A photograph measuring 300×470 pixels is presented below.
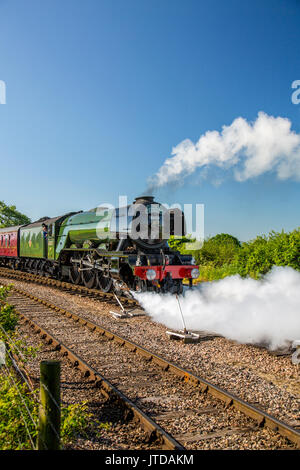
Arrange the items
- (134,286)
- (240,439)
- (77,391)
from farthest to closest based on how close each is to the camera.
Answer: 1. (134,286)
2. (77,391)
3. (240,439)

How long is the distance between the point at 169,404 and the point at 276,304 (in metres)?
4.17

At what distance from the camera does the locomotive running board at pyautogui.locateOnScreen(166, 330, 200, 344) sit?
6961 millimetres

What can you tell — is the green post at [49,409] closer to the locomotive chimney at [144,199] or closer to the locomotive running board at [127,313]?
the locomotive running board at [127,313]

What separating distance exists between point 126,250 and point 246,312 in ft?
15.0

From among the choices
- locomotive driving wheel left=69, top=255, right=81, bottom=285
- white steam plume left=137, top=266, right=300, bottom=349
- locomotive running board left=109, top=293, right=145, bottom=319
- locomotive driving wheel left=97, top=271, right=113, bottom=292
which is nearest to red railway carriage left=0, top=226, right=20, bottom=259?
locomotive driving wheel left=69, top=255, right=81, bottom=285

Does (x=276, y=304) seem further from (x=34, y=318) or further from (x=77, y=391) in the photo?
(x=34, y=318)

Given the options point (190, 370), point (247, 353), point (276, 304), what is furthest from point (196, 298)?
point (190, 370)

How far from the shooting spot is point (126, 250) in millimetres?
11383

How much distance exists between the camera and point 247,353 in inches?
247

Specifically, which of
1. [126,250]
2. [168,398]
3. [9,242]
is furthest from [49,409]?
[9,242]

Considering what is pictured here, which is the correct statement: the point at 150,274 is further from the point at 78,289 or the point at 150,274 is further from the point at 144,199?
the point at 78,289

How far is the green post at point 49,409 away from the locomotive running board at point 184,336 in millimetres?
4582

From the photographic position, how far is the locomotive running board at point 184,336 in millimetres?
6961

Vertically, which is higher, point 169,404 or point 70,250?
point 70,250
